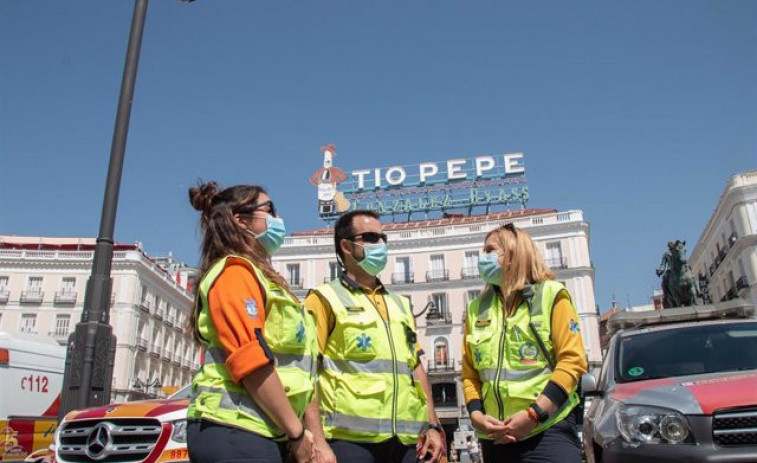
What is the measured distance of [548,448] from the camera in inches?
111

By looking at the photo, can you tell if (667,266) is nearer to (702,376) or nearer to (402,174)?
(702,376)

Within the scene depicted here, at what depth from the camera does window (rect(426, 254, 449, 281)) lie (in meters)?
42.2

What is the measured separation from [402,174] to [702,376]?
4215 cm

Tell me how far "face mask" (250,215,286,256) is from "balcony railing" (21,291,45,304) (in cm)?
4597

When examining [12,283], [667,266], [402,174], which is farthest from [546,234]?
[12,283]

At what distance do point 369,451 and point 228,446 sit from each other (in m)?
0.88

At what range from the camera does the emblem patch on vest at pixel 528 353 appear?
3020 mm

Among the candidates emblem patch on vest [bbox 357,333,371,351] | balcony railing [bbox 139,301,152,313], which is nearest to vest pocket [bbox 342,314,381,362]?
emblem patch on vest [bbox 357,333,371,351]

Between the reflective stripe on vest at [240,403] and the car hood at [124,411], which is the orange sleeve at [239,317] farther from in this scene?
the car hood at [124,411]

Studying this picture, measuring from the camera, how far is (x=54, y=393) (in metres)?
11.2

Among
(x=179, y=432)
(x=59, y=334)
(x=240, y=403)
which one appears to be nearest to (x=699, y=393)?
(x=240, y=403)

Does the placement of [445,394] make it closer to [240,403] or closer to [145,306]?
[145,306]

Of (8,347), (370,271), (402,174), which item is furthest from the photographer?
(402,174)

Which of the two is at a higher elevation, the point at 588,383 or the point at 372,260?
the point at 372,260
